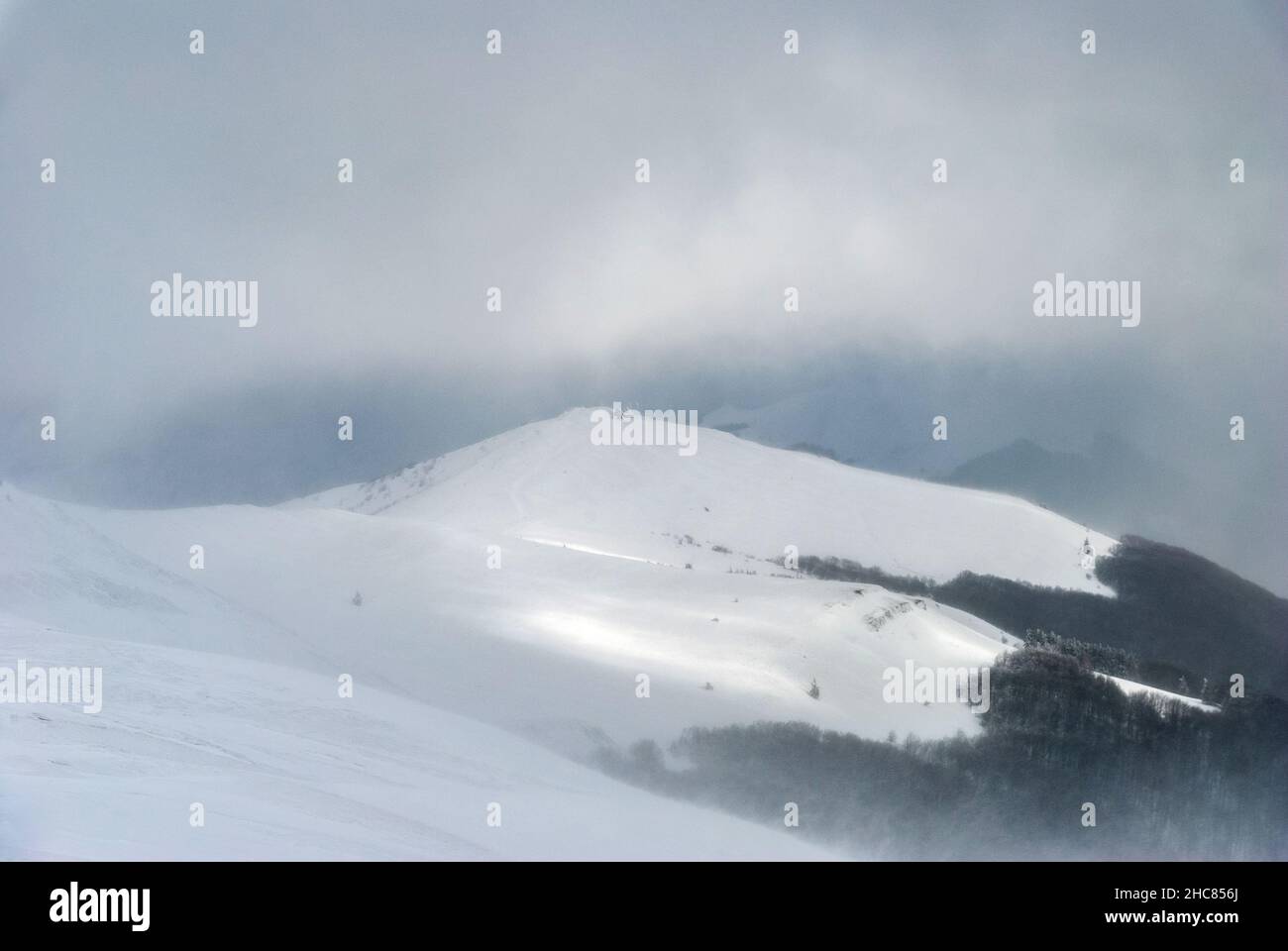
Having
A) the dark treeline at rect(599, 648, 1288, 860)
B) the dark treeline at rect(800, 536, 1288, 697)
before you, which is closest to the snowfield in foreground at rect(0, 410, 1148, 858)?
the dark treeline at rect(599, 648, 1288, 860)

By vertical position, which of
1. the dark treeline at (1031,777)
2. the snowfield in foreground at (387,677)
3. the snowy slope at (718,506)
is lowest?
the dark treeline at (1031,777)

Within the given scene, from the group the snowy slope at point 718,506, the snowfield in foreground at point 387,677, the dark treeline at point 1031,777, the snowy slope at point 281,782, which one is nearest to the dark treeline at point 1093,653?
the snowfield in foreground at point 387,677

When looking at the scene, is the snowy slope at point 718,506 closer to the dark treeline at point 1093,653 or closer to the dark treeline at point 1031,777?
the dark treeline at point 1093,653

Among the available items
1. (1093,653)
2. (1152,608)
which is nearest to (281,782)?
(1093,653)

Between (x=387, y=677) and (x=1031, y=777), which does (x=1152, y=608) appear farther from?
(x=387, y=677)

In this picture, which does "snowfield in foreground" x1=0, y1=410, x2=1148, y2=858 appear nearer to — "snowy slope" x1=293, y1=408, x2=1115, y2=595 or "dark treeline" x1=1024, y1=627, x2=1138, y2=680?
"dark treeline" x1=1024, y1=627, x2=1138, y2=680
